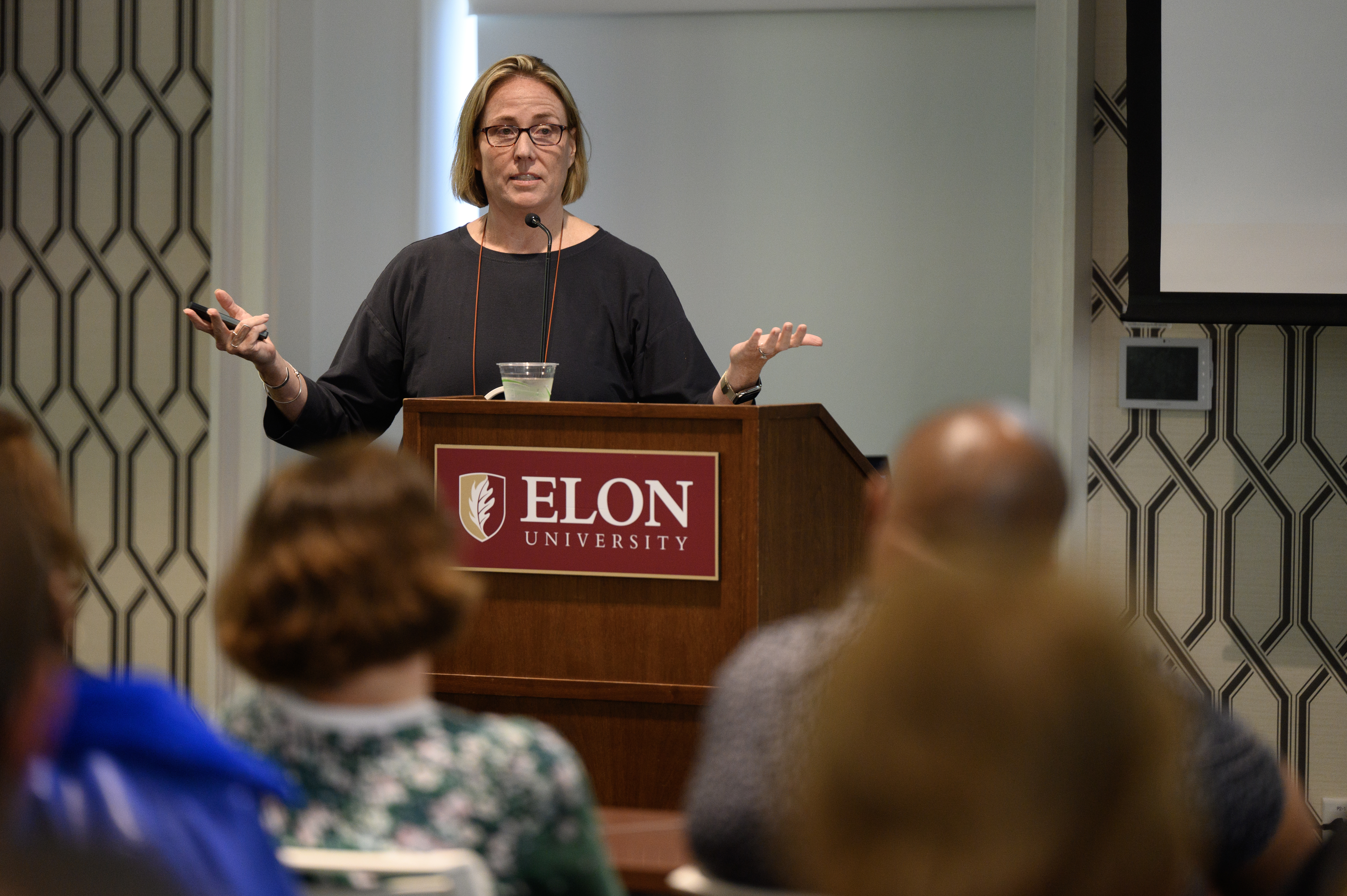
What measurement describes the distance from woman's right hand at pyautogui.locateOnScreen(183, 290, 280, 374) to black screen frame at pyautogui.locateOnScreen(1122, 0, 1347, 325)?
183 centimetres

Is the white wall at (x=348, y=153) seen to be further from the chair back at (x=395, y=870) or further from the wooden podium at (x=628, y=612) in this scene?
the chair back at (x=395, y=870)

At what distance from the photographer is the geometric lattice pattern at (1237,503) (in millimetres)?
3162

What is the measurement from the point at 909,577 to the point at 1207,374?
9.04 ft

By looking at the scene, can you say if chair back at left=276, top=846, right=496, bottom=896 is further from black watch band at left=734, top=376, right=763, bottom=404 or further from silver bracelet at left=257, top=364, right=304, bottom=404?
silver bracelet at left=257, top=364, right=304, bottom=404

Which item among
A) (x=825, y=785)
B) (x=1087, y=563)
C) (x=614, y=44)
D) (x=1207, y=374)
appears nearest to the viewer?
(x=825, y=785)

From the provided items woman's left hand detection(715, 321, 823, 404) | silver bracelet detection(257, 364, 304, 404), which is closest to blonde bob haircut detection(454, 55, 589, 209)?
silver bracelet detection(257, 364, 304, 404)

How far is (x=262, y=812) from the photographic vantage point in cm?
105

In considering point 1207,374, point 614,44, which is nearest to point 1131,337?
point 1207,374

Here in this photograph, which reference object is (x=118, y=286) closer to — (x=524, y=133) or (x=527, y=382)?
(x=524, y=133)

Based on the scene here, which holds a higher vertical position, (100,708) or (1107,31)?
(1107,31)

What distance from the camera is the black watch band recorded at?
2.20 m

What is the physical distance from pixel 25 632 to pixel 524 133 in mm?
1897

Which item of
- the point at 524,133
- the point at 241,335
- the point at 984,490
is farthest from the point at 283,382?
the point at 984,490

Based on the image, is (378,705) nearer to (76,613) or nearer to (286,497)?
(286,497)
